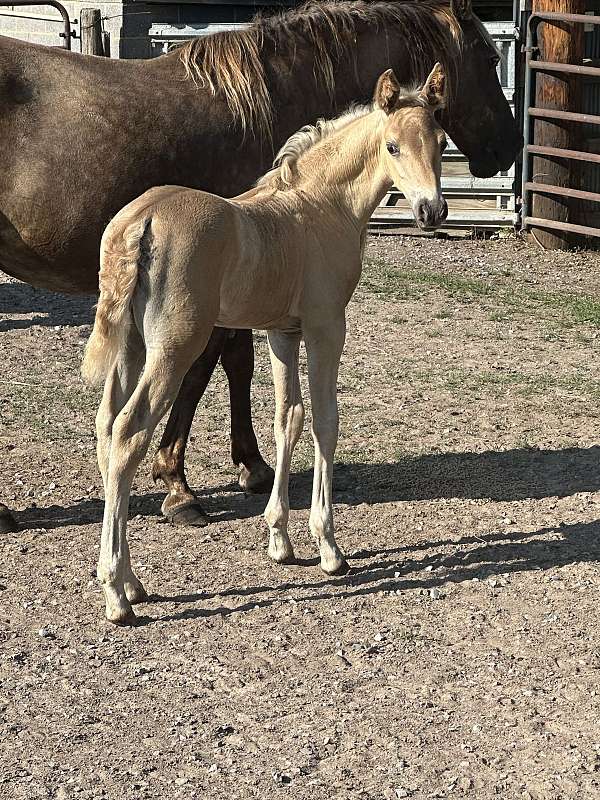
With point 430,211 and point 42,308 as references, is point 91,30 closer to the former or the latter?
point 42,308

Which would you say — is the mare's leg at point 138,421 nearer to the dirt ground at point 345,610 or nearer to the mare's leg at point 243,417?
the dirt ground at point 345,610

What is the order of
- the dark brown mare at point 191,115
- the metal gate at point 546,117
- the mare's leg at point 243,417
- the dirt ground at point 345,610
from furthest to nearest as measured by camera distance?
the metal gate at point 546,117
the mare's leg at point 243,417
the dark brown mare at point 191,115
the dirt ground at point 345,610

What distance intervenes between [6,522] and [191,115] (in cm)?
203

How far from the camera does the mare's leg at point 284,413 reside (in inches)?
198

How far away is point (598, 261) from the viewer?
11.0m

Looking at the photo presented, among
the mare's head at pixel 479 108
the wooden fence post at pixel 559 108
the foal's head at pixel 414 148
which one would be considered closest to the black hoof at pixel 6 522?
the foal's head at pixel 414 148

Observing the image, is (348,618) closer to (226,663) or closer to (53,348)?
(226,663)

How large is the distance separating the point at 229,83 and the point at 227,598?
7.96ft

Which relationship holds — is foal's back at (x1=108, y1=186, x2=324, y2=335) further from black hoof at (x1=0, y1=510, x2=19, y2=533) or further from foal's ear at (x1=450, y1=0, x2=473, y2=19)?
foal's ear at (x1=450, y1=0, x2=473, y2=19)

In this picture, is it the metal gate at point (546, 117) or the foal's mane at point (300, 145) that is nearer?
the foal's mane at point (300, 145)

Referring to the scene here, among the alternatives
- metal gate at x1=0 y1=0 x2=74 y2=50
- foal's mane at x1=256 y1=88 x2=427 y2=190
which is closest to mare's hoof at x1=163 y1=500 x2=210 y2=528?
foal's mane at x1=256 y1=88 x2=427 y2=190

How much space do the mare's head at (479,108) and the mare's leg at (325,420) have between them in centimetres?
197

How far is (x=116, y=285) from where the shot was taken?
4.24m

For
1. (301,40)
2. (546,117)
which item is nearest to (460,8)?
(301,40)
